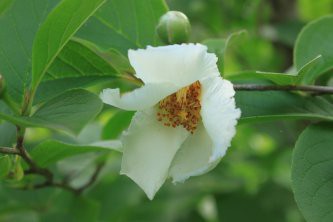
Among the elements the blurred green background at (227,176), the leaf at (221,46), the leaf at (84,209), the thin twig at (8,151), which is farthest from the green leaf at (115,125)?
the thin twig at (8,151)

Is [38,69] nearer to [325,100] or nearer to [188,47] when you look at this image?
[188,47]

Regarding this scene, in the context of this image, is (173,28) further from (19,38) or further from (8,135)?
(8,135)

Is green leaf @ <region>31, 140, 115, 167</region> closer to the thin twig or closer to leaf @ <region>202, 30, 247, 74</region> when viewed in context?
the thin twig

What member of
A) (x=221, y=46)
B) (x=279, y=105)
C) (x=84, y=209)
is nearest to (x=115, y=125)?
(x=84, y=209)

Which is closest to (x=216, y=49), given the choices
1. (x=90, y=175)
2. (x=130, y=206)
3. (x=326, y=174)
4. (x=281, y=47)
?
(x=326, y=174)

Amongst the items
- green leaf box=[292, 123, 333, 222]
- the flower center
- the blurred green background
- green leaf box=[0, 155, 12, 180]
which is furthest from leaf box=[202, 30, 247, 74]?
the blurred green background
